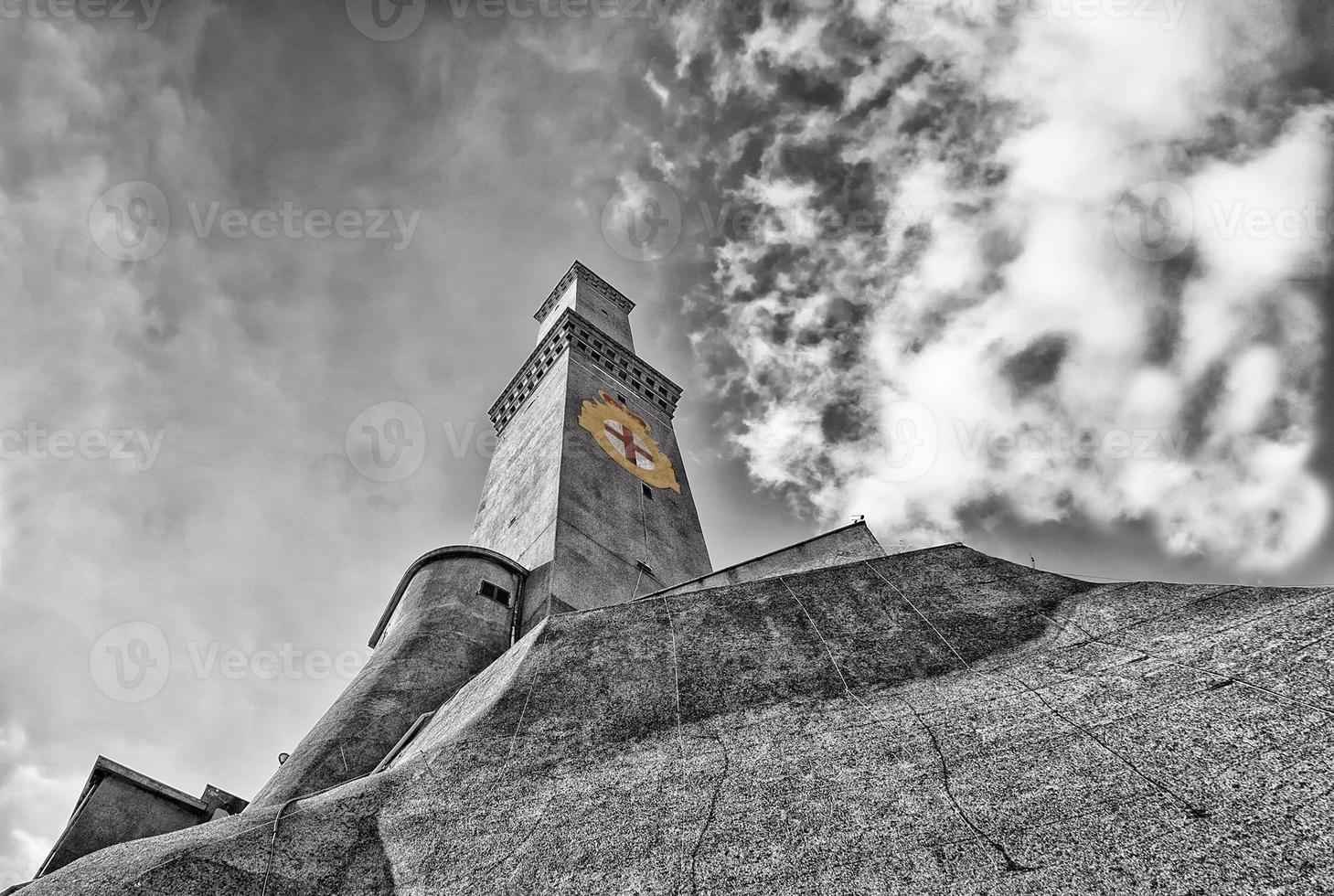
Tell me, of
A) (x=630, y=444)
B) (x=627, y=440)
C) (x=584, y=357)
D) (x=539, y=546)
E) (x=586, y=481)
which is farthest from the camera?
(x=584, y=357)

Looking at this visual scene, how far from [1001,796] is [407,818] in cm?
444

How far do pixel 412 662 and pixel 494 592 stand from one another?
2.54 metres

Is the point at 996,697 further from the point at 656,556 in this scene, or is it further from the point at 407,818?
the point at 656,556

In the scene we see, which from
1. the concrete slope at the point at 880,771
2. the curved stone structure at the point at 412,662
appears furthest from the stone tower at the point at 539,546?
the concrete slope at the point at 880,771

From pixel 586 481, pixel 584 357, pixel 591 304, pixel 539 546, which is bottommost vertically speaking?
pixel 539 546

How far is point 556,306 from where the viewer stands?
31.2 metres

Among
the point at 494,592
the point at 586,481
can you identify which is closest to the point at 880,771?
the point at 494,592

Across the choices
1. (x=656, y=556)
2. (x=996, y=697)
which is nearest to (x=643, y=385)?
(x=656, y=556)

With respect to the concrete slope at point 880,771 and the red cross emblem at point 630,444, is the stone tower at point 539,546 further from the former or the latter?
the concrete slope at point 880,771

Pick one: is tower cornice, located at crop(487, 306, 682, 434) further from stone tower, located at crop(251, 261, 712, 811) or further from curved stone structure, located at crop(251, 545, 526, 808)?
curved stone structure, located at crop(251, 545, 526, 808)

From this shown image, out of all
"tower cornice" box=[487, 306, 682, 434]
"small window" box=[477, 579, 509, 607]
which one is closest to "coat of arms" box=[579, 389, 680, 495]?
"tower cornice" box=[487, 306, 682, 434]

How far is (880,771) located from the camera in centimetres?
572

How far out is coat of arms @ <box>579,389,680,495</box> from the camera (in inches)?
812

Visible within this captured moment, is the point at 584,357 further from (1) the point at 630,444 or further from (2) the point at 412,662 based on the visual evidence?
(2) the point at 412,662
